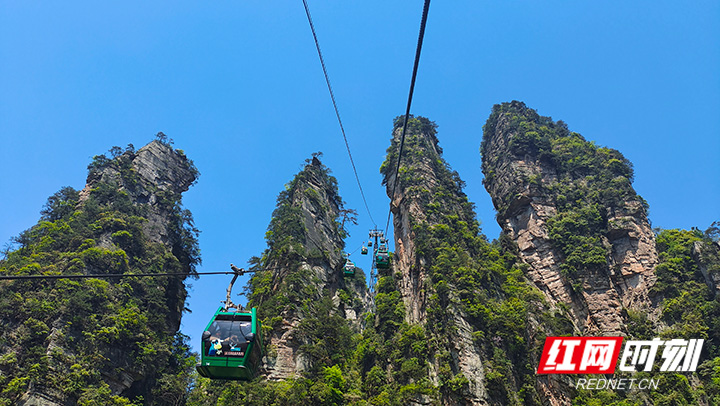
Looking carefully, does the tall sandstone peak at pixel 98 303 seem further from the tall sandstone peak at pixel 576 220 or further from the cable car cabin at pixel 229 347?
the tall sandstone peak at pixel 576 220

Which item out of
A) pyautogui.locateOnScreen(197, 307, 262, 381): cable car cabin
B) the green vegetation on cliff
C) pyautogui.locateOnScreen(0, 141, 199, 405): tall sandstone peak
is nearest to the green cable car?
pyautogui.locateOnScreen(197, 307, 262, 381): cable car cabin

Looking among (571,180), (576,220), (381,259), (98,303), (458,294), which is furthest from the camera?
(571,180)

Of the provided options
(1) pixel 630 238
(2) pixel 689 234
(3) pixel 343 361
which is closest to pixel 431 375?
(3) pixel 343 361

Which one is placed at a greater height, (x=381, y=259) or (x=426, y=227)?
(x=426, y=227)

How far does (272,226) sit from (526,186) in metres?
25.4

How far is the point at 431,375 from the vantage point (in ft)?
91.2

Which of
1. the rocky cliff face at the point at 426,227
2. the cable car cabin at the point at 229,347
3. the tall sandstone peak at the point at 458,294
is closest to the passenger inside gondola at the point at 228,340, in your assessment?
the cable car cabin at the point at 229,347

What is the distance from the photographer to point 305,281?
34.5 meters

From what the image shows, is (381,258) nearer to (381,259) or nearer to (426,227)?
(381,259)

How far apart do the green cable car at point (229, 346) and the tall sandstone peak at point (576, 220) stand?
30.3m

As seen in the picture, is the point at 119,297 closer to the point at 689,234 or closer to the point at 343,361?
the point at 343,361
